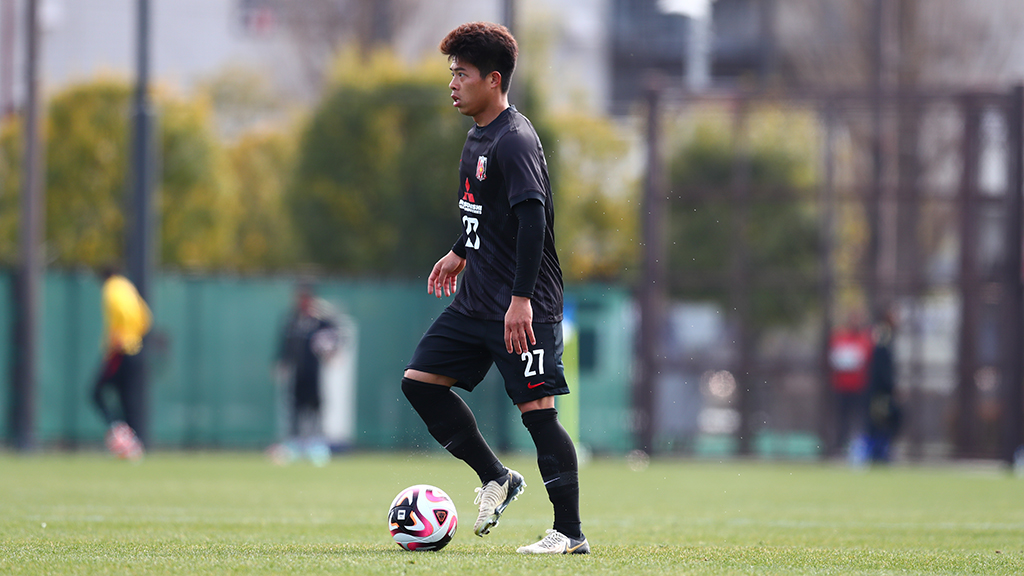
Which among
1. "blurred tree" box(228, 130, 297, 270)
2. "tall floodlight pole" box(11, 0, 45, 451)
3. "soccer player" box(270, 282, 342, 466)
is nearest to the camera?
"tall floodlight pole" box(11, 0, 45, 451)

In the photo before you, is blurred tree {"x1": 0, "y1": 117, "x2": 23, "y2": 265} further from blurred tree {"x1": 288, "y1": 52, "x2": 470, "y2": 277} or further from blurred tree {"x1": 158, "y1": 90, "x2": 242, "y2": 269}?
blurred tree {"x1": 288, "y1": 52, "x2": 470, "y2": 277}

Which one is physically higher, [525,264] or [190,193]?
[190,193]

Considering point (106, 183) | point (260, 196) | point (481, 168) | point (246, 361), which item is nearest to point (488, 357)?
point (481, 168)

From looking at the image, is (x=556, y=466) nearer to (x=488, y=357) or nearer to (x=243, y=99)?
(x=488, y=357)

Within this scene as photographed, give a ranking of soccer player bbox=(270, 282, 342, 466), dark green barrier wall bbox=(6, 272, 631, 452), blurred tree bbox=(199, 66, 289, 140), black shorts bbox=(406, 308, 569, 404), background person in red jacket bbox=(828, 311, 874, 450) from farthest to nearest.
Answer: blurred tree bbox=(199, 66, 289, 140), dark green barrier wall bbox=(6, 272, 631, 452), background person in red jacket bbox=(828, 311, 874, 450), soccer player bbox=(270, 282, 342, 466), black shorts bbox=(406, 308, 569, 404)

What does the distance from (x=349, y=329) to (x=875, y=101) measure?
24.8ft

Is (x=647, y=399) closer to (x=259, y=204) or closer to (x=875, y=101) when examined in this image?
(x=875, y=101)

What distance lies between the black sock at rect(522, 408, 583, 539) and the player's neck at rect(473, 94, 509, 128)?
3.97ft

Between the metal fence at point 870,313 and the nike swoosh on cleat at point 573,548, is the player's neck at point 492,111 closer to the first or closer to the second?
the nike swoosh on cleat at point 573,548

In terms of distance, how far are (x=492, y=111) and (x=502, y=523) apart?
3192mm

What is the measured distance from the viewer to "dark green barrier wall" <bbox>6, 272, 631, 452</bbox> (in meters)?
18.8

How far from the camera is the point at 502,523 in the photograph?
8.30m

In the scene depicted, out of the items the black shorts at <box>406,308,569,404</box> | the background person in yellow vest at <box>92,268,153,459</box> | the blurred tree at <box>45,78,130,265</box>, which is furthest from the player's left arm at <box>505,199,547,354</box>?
the blurred tree at <box>45,78,130,265</box>

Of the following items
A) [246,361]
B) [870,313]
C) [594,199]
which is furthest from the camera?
[594,199]
